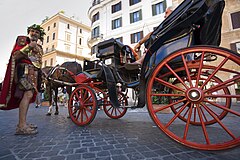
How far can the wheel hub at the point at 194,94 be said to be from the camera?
58.5 inches

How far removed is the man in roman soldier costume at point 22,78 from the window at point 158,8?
1617 cm

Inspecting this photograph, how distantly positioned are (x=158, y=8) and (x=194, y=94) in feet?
56.9

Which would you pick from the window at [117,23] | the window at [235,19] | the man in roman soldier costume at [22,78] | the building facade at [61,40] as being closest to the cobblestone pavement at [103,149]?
the man in roman soldier costume at [22,78]

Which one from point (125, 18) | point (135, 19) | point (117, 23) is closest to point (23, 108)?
point (135, 19)

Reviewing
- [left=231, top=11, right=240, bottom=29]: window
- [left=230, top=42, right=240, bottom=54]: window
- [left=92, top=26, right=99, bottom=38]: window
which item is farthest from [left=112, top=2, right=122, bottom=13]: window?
[left=230, top=42, right=240, bottom=54]: window

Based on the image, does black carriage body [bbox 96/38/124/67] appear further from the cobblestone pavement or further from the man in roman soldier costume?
the cobblestone pavement

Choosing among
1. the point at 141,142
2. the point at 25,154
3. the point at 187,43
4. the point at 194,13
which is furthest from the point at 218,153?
the point at 25,154

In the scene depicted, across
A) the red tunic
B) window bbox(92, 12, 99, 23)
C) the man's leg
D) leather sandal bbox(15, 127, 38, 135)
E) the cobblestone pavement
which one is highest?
window bbox(92, 12, 99, 23)

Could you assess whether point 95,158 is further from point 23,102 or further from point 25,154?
point 23,102

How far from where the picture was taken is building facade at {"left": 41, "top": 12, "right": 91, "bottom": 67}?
2958cm

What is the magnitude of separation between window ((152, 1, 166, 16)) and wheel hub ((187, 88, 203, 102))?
1677cm

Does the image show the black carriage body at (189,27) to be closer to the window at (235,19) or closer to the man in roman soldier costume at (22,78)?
the man in roman soldier costume at (22,78)

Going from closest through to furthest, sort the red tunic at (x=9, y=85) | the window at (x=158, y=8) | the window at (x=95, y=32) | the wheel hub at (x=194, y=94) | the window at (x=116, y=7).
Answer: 1. the wheel hub at (x=194, y=94)
2. the red tunic at (x=9, y=85)
3. the window at (x=158, y=8)
4. the window at (x=116, y=7)
5. the window at (x=95, y=32)

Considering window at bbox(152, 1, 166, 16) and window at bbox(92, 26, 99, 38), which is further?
window at bbox(92, 26, 99, 38)
